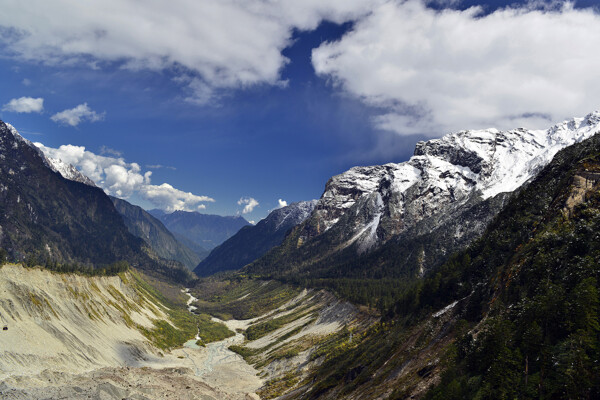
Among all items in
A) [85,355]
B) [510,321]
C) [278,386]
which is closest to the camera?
[510,321]

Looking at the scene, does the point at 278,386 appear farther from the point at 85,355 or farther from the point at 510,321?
the point at 510,321

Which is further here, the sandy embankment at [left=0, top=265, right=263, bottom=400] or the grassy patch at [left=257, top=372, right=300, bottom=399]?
the grassy patch at [left=257, top=372, right=300, bottom=399]

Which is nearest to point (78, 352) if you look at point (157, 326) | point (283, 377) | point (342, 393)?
point (283, 377)

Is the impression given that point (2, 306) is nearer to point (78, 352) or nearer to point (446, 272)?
point (78, 352)

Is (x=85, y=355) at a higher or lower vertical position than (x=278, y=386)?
higher

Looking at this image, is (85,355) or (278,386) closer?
(85,355)

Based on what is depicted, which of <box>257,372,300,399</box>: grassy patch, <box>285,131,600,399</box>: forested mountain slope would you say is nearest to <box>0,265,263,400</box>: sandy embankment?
Answer: <box>257,372,300,399</box>: grassy patch

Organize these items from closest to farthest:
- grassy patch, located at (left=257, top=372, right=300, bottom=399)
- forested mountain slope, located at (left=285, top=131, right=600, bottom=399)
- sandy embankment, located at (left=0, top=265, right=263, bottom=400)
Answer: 1. forested mountain slope, located at (left=285, top=131, right=600, bottom=399)
2. sandy embankment, located at (left=0, top=265, right=263, bottom=400)
3. grassy patch, located at (left=257, top=372, right=300, bottom=399)

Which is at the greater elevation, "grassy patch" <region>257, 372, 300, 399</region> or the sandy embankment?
the sandy embankment

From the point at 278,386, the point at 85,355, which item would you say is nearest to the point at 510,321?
the point at 278,386

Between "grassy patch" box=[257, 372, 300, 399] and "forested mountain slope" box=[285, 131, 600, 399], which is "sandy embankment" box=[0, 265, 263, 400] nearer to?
"grassy patch" box=[257, 372, 300, 399]

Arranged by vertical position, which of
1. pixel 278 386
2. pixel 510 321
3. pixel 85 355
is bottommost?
pixel 278 386
